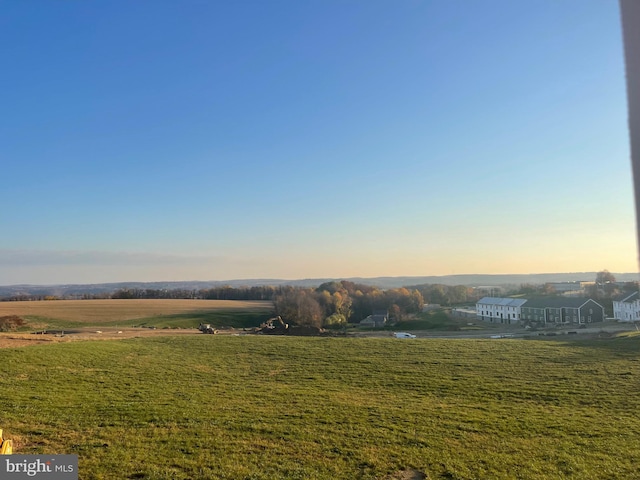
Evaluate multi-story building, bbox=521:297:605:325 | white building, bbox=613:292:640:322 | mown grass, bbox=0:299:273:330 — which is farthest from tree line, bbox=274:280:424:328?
white building, bbox=613:292:640:322

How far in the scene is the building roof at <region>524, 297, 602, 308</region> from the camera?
64.1 m

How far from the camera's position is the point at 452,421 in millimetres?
12906

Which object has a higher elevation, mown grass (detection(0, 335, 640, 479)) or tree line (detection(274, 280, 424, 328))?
mown grass (detection(0, 335, 640, 479))

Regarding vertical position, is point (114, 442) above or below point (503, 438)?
above

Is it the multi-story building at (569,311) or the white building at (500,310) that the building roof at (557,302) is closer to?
the multi-story building at (569,311)

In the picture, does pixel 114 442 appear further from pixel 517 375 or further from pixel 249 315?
pixel 249 315

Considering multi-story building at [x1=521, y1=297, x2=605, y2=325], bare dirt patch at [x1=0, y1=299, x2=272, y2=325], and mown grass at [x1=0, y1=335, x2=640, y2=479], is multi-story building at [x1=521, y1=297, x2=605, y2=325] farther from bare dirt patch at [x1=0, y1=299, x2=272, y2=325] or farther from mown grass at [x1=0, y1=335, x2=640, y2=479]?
bare dirt patch at [x1=0, y1=299, x2=272, y2=325]

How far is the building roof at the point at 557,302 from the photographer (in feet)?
210

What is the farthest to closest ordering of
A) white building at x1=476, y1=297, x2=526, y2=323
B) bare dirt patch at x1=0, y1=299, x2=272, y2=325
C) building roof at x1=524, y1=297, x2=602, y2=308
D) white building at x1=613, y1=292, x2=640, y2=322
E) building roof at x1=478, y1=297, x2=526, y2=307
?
building roof at x1=478, y1=297, x2=526, y2=307 → white building at x1=476, y1=297, x2=526, y2=323 → building roof at x1=524, y1=297, x2=602, y2=308 → bare dirt patch at x1=0, y1=299, x2=272, y2=325 → white building at x1=613, y1=292, x2=640, y2=322

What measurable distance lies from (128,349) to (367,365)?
14500 mm

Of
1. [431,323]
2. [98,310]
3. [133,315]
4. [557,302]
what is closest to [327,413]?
[557,302]

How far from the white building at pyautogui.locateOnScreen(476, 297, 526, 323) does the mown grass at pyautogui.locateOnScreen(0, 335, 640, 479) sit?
48317 millimetres

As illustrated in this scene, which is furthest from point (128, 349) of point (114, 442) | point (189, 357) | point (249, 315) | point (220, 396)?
point (249, 315)

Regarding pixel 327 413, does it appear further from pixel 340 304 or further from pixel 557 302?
pixel 340 304
